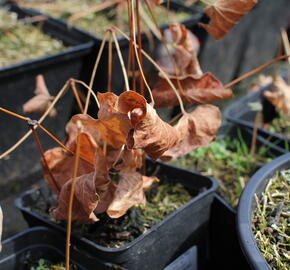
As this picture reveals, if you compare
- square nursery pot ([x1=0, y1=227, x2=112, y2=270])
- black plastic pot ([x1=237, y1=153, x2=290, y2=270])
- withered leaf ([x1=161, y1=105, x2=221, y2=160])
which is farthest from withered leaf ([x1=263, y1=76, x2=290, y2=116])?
square nursery pot ([x1=0, y1=227, x2=112, y2=270])

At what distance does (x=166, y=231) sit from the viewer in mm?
1104

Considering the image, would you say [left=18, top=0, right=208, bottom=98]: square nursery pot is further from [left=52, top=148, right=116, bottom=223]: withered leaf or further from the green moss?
[left=52, top=148, right=116, bottom=223]: withered leaf

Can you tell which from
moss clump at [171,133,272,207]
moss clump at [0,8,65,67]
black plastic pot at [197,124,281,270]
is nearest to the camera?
black plastic pot at [197,124,281,270]

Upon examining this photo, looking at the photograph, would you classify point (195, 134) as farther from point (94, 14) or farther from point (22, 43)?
point (94, 14)

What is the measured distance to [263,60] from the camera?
3025mm

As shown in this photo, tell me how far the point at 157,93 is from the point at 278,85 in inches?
31.4

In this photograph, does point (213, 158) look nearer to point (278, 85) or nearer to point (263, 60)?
point (278, 85)

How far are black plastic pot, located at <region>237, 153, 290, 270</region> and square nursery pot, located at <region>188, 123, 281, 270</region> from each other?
0.67 feet

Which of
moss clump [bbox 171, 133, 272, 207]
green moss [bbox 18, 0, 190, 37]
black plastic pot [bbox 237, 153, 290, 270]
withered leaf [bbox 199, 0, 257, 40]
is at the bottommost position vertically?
moss clump [bbox 171, 133, 272, 207]

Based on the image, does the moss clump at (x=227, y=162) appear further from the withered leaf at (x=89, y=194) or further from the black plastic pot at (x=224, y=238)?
the withered leaf at (x=89, y=194)

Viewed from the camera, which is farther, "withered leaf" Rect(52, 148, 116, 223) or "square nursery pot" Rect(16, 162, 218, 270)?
"square nursery pot" Rect(16, 162, 218, 270)

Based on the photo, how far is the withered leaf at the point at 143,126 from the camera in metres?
0.79

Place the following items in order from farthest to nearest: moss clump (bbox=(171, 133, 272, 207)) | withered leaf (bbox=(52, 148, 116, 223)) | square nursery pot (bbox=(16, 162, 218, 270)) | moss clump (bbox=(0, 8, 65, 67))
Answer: moss clump (bbox=(0, 8, 65, 67)) → moss clump (bbox=(171, 133, 272, 207)) → square nursery pot (bbox=(16, 162, 218, 270)) → withered leaf (bbox=(52, 148, 116, 223))

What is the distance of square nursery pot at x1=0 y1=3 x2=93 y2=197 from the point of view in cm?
170
